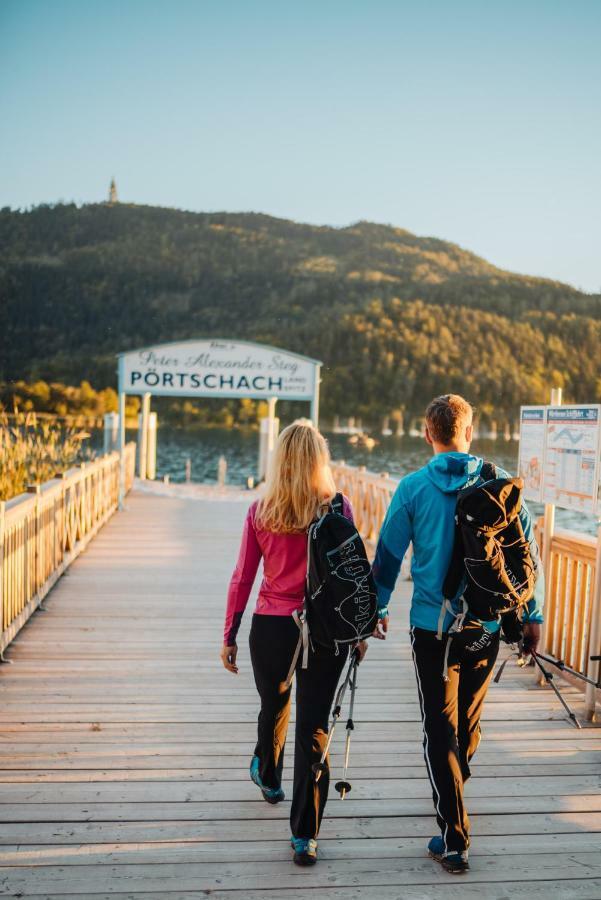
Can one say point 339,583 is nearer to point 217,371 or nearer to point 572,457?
point 572,457

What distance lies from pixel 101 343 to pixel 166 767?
72.7 metres

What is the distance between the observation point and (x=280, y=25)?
3428 centimetres

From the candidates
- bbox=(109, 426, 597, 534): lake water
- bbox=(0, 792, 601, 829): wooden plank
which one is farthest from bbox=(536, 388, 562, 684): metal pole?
bbox=(109, 426, 597, 534): lake water

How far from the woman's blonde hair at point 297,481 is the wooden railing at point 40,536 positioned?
2.74m

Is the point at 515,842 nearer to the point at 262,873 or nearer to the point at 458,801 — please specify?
the point at 458,801

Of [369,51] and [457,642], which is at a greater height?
[369,51]

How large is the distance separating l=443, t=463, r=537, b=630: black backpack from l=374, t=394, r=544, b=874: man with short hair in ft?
0.13

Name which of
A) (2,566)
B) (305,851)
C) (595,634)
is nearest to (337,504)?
(305,851)

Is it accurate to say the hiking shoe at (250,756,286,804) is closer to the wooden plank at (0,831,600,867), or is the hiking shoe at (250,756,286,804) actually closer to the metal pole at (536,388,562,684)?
the wooden plank at (0,831,600,867)

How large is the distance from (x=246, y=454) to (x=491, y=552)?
60.8 metres

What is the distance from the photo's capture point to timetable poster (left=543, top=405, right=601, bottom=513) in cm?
419

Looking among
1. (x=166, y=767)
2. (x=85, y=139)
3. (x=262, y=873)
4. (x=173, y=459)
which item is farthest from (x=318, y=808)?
(x=85, y=139)

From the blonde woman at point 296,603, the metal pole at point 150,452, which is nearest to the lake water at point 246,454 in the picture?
the metal pole at point 150,452

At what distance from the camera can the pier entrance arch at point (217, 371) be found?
1335 centimetres
